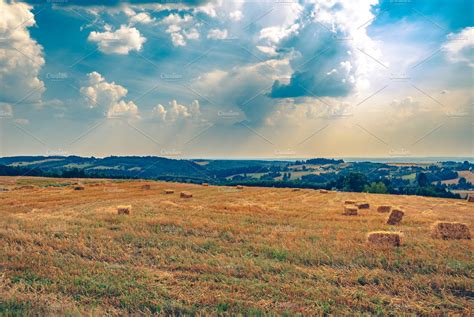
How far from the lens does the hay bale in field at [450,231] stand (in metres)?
13.1

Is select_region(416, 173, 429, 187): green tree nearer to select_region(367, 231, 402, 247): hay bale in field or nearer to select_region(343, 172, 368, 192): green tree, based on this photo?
select_region(343, 172, 368, 192): green tree

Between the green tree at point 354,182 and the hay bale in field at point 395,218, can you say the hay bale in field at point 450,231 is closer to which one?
the hay bale in field at point 395,218

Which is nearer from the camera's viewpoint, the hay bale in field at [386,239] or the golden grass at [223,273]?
the golden grass at [223,273]

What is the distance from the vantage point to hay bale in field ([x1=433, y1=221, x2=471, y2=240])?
13.1 meters

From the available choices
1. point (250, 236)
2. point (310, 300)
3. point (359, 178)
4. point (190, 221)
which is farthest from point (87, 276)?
point (359, 178)

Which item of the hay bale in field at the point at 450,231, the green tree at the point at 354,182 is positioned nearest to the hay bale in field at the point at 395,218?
the hay bale in field at the point at 450,231

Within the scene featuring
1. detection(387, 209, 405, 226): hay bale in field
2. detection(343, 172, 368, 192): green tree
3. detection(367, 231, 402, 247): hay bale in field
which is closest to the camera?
detection(367, 231, 402, 247): hay bale in field

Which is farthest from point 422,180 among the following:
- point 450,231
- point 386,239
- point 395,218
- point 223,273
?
point 223,273

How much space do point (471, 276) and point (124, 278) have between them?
7325 millimetres

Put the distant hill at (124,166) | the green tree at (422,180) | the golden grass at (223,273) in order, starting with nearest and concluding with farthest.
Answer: the golden grass at (223,273)
the green tree at (422,180)
the distant hill at (124,166)

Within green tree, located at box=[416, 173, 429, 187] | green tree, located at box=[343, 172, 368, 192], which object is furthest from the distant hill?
green tree, located at box=[416, 173, 429, 187]

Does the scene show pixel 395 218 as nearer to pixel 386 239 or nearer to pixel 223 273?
pixel 386 239

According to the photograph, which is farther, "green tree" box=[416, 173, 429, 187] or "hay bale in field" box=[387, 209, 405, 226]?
"green tree" box=[416, 173, 429, 187]

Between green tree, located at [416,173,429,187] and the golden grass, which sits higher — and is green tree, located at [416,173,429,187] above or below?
above
